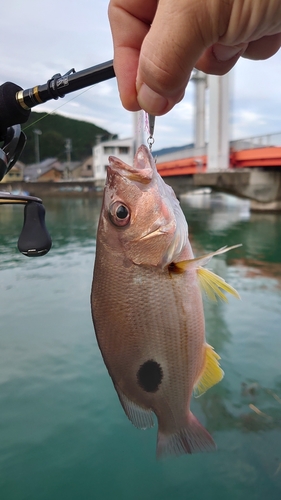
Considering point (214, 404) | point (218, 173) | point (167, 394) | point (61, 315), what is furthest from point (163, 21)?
point (218, 173)

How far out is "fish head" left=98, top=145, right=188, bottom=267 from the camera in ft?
4.90

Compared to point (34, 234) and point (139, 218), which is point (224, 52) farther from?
point (34, 234)

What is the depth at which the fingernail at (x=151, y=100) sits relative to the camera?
1180 mm

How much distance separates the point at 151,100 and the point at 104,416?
295cm

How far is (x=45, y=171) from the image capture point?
66250 millimetres

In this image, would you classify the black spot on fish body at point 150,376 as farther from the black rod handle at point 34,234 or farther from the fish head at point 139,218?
the black rod handle at point 34,234

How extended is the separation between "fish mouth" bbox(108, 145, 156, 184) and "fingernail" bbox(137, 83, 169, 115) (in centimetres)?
28

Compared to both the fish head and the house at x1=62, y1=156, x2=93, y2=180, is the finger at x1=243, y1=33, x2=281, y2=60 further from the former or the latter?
the house at x1=62, y1=156, x2=93, y2=180

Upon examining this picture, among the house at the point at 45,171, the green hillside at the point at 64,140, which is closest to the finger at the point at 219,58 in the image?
the house at the point at 45,171

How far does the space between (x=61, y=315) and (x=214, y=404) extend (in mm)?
2841

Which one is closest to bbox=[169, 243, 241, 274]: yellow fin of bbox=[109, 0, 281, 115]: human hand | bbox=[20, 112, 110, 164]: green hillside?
bbox=[109, 0, 281, 115]: human hand

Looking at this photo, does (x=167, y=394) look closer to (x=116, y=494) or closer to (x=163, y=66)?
(x=163, y=66)

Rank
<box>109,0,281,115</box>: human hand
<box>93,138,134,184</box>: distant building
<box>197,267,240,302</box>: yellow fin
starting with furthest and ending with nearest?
1. <box>93,138,134,184</box>: distant building
2. <box>197,267,240,302</box>: yellow fin
3. <box>109,0,281,115</box>: human hand

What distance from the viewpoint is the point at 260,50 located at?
55.2 inches
